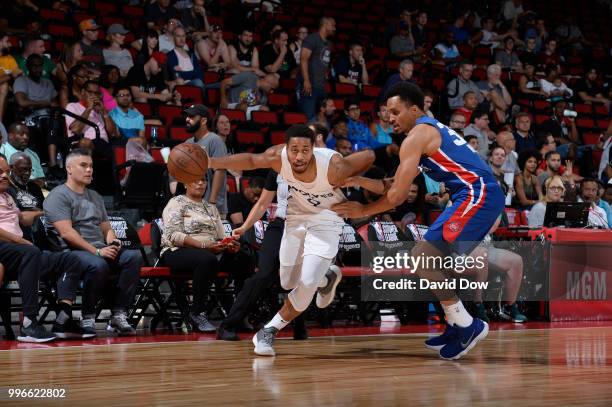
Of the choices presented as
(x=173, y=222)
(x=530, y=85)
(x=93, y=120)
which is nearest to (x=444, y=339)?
(x=173, y=222)

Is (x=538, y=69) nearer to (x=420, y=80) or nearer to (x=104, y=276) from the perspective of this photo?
(x=420, y=80)

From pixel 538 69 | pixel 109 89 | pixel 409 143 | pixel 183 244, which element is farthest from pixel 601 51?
pixel 409 143

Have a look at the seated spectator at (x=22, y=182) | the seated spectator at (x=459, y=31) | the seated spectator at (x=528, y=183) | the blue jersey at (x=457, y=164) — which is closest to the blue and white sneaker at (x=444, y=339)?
the blue jersey at (x=457, y=164)

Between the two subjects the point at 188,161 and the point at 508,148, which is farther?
the point at 508,148

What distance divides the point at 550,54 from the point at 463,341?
13.9 m

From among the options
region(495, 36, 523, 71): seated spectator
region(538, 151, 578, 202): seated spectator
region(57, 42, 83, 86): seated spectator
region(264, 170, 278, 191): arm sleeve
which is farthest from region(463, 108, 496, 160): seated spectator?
region(264, 170, 278, 191): arm sleeve

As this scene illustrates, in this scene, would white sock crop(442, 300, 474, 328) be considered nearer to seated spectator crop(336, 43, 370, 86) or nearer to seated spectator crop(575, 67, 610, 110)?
seated spectator crop(336, 43, 370, 86)

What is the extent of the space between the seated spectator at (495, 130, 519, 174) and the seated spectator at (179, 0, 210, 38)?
14.5ft

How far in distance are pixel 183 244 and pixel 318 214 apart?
7.07 ft

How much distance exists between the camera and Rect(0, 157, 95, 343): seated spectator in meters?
6.88

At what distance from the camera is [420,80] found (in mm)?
15039

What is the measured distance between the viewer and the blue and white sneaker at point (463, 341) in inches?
223

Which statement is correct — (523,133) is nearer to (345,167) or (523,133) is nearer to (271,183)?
(271,183)

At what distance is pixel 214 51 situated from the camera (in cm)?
1310
